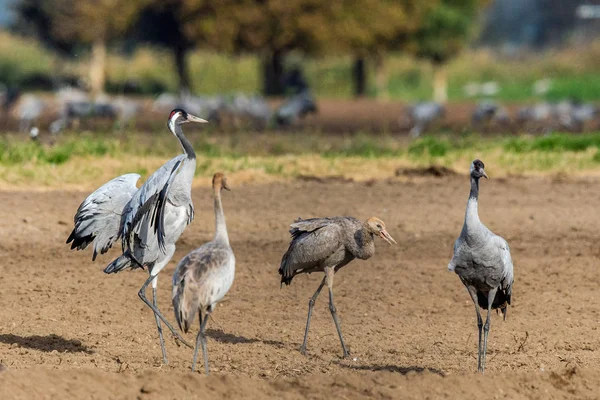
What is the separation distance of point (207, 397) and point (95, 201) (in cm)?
264

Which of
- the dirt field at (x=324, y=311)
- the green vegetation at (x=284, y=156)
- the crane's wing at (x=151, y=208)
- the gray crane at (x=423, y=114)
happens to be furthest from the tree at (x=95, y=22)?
the crane's wing at (x=151, y=208)

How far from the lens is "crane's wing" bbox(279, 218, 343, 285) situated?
9.06 metres

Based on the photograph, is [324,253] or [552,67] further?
[552,67]

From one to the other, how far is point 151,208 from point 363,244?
1670mm

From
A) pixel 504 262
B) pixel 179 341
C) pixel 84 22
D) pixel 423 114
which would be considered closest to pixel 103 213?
pixel 179 341

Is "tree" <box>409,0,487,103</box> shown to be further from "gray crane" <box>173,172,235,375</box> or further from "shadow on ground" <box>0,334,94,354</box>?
"gray crane" <box>173,172,235,375</box>

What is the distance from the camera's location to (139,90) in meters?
49.1

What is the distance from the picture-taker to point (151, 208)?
8.32m

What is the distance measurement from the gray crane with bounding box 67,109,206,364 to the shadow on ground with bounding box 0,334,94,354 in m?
Answer: 0.60

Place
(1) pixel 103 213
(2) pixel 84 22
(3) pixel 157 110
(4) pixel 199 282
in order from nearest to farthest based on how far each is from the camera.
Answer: (4) pixel 199 282
(1) pixel 103 213
(3) pixel 157 110
(2) pixel 84 22

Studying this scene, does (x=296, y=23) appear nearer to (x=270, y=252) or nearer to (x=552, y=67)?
(x=270, y=252)

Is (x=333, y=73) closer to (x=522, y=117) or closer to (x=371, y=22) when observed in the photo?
(x=371, y=22)

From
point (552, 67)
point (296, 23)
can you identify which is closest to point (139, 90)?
point (296, 23)

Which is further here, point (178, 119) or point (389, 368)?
point (178, 119)
